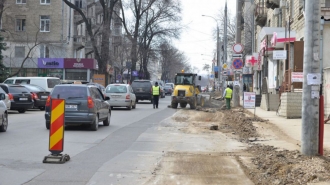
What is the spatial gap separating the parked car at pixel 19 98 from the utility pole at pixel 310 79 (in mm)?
18867

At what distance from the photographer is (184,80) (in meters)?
36.2

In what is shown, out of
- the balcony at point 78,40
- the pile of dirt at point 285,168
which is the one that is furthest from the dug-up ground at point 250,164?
the balcony at point 78,40

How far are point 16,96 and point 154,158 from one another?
55.1ft

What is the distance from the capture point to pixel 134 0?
200ft

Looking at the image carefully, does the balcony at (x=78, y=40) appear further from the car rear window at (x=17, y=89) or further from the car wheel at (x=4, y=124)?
the car wheel at (x=4, y=124)

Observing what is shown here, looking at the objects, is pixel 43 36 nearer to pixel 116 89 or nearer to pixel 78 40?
pixel 78 40

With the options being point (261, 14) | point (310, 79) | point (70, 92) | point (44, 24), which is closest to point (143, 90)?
point (261, 14)

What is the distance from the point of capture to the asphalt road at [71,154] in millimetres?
9040

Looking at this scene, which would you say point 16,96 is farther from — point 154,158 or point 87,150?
point 154,158

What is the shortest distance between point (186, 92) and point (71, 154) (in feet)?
74.9

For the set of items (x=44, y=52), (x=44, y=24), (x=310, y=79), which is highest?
(x=44, y=24)

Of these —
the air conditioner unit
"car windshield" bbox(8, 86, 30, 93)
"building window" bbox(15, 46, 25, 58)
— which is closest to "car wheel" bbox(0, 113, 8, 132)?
"car windshield" bbox(8, 86, 30, 93)

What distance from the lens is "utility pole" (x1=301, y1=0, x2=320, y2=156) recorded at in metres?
10.3

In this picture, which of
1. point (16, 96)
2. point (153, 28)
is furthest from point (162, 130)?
point (153, 28)
